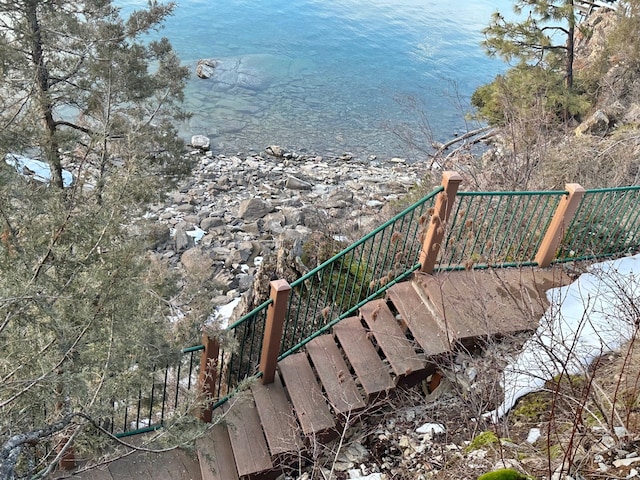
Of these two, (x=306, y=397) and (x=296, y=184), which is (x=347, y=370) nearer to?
(x=306, y=397)

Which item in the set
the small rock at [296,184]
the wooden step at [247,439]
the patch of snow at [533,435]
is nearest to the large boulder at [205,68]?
the small rock at [296,184]

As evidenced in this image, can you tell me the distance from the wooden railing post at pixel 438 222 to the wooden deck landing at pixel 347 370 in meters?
0.19

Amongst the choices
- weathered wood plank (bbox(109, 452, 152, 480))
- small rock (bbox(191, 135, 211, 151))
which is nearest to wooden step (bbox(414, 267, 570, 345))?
weathered wood plank (bbox(109, 452, 152, 480))

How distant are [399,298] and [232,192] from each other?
10.7m

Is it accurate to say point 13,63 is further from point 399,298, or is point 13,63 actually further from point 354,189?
point 354,189

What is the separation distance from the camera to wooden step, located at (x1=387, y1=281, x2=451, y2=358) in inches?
187

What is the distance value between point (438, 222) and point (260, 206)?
29.9ft

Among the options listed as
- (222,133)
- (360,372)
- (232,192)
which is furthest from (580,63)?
(360,372)

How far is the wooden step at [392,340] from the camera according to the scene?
15.4 ft

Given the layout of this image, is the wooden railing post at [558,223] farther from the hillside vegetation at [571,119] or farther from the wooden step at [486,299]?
the hillside vegetation at [571,119]

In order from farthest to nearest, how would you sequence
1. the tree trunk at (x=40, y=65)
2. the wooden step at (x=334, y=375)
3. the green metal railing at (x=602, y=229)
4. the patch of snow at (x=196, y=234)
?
the patch of snow at (x=196, y=234) → the tree trunk at (x=40, y=65) → the green metal railing at (x=602, y=229) → the wooden step at (x=334, y=375)

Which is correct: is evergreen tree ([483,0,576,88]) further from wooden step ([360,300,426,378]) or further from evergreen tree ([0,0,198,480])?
evergreen tree ([0,0,198,480])

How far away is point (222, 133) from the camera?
1888 cm

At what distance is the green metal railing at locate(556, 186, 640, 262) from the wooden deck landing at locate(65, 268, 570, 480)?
31.2 inches
